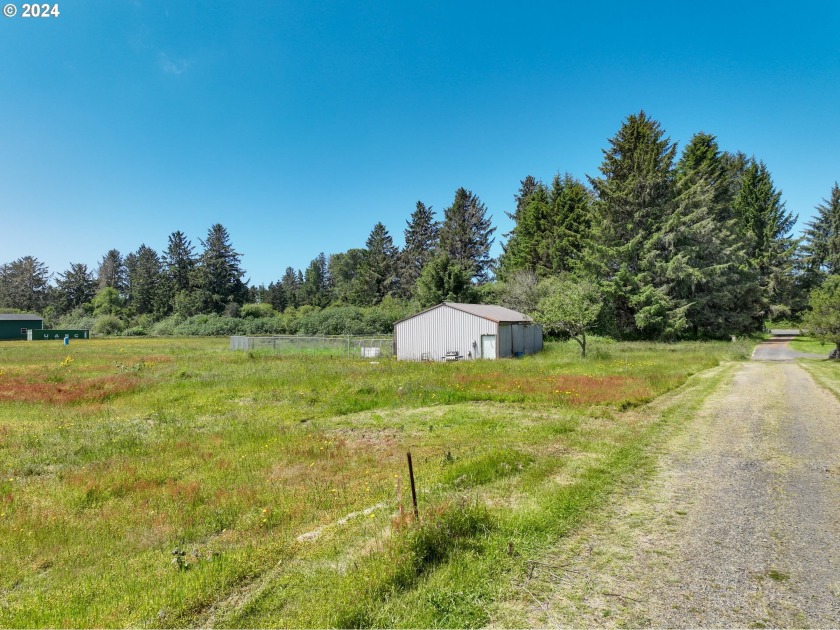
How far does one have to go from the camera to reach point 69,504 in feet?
23.6

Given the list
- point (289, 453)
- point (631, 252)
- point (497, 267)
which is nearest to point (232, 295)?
point (497, 267)

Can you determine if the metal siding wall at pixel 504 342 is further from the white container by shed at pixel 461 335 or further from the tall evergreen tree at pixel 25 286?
the tall evergreen tree at pixel 25 286

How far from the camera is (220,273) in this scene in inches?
3600

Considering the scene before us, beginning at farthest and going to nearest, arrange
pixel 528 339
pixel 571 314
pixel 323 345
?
pixel 323 345 → pixel 528 339 → pixel 571 314

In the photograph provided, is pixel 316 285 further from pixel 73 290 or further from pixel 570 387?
pixel 570 387

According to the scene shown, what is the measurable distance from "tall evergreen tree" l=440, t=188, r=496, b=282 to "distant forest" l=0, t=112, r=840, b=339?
0.18 metres

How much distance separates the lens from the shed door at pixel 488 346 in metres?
29.8

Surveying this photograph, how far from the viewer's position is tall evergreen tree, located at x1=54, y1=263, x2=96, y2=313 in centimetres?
10619

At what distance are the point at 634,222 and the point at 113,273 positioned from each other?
13291cm

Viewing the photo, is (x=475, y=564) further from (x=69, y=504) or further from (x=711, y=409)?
(x=711, y=409)

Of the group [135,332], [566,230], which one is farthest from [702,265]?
[135,332]

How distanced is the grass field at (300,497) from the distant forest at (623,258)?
776 inches

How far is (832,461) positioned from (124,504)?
12045mm

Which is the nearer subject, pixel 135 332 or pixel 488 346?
pixel 488 346
